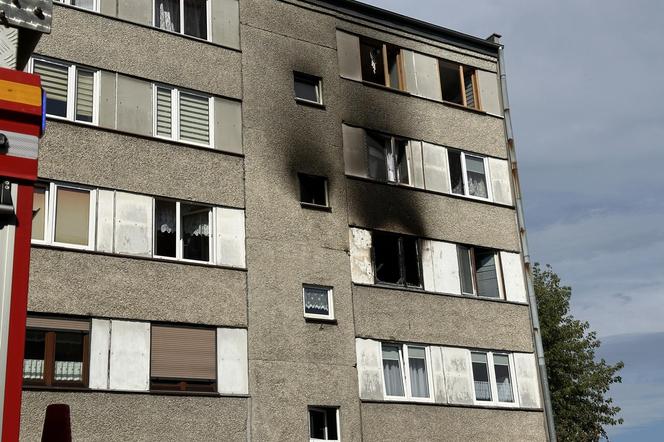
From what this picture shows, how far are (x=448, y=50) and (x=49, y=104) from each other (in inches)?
465

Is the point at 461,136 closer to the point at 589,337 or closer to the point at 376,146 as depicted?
the point at 376,146

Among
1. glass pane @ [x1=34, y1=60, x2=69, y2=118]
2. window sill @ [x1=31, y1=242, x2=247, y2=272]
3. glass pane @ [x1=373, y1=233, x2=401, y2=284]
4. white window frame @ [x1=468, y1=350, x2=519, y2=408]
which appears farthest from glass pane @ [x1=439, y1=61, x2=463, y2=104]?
glass pane @ [x1=34, y1=60, x2=69, y2=118]

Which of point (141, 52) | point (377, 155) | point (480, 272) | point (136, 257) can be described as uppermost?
point (141, 52)

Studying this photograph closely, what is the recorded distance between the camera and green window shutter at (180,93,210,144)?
59.1 feet

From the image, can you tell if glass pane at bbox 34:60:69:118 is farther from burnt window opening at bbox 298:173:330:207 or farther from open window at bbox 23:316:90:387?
burnt window opening at bbox 298:173:330:207

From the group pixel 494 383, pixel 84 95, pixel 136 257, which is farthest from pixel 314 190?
pixel 494 383

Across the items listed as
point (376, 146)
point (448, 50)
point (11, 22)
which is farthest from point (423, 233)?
point (11, 22)

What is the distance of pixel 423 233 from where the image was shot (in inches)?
817

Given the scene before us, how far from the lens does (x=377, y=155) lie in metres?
21.0

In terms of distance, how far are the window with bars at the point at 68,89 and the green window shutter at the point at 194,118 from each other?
2014 millimetres

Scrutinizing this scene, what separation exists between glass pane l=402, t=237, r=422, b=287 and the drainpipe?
12.0 ft

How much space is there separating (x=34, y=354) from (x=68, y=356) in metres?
0.64

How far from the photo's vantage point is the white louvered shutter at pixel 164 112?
57.9 feet

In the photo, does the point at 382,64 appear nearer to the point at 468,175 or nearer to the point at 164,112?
the point at 468,175
